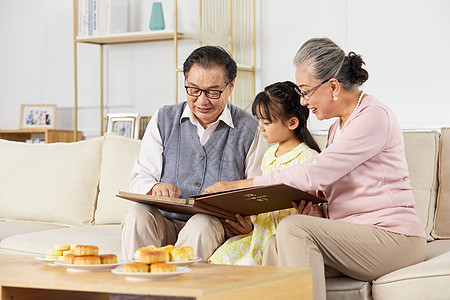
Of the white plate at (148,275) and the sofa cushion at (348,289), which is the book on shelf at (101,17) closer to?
the sofa cushion at (348,289)

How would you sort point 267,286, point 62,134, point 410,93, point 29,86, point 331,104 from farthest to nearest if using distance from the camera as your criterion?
point 29,86 < point 62,134 < point 410,93 < point 331,104 < point 267,286

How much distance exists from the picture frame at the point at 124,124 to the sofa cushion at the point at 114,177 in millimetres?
1321

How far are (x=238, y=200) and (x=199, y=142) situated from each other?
0.61 meters

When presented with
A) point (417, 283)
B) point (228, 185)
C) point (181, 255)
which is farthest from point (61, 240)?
point (417, 283)

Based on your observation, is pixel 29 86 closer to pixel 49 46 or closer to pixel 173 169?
pixel 49 46

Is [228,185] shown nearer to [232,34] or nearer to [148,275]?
[148,275]

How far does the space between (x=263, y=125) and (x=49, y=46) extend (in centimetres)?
312

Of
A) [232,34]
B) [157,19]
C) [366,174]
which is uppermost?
[157,19]

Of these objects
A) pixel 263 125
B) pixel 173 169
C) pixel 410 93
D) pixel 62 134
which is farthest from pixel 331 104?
pixel 62 134

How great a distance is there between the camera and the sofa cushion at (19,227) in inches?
115

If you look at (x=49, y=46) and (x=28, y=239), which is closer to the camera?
(x=28, y=239)

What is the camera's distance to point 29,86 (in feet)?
16.6

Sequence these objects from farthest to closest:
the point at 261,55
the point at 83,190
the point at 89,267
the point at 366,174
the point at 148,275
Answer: the point at 261,55, the point at 83,190, the point at 366,174, the point at 89,267, the point at 148,275

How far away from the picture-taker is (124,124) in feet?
14.8
